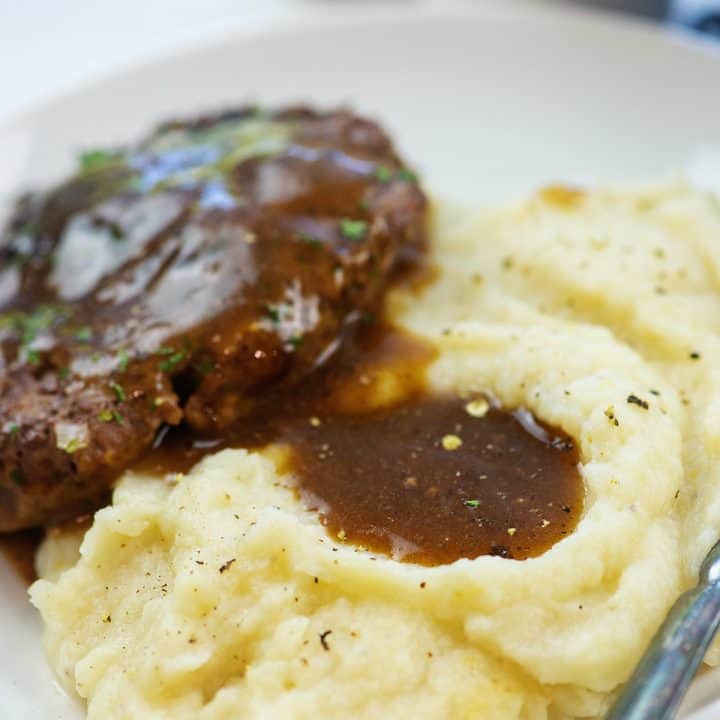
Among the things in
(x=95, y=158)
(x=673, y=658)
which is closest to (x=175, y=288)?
(x=95, y=158)

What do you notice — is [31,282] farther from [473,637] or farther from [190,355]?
[473,637]

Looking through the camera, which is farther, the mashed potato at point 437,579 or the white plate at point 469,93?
the white plate at point 469,93

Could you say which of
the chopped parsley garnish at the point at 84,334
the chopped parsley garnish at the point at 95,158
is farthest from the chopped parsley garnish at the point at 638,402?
the chopped parsley garnish at the point at 95,158

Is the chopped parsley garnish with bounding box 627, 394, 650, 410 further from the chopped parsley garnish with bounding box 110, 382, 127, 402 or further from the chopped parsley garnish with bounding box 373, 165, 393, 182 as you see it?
the chopped parsley garnish with bounding box 110, 382, 127, 402

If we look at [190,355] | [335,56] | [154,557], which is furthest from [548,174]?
[154,557]

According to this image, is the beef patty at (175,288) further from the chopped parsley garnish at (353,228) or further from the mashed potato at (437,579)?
the mashed potato at (437,579)

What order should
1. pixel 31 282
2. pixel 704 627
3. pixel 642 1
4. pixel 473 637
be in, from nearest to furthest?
pixel 704 627 → pixel 473 637 → pixel 31 282 → pixel 642 1

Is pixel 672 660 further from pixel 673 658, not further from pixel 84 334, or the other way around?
pixel 84 334
